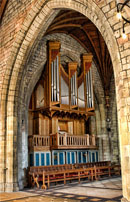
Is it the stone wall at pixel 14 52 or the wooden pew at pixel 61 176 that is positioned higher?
the stone wall at pixel 14 52

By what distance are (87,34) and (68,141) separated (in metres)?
6.43

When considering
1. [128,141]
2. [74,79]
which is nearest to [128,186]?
[128,141]

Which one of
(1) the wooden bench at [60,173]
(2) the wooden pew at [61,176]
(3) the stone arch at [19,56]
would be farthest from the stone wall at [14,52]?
(2) the wooden pew at [61,176]

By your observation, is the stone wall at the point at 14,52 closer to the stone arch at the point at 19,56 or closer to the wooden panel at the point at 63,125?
the stone arch at the point at 19,56

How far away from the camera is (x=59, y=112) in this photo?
12297mm

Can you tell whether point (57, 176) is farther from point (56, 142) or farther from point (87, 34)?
point (87, 34)

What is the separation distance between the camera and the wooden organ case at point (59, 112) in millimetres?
11559

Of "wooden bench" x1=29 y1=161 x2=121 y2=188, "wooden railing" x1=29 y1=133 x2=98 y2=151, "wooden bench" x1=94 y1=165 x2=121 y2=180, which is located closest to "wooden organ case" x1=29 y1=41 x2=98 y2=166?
"wooden railing" x1=29 y1=133 x2=98 y2=151

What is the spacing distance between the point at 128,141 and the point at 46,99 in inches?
281

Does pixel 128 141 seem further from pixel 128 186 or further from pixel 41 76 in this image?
pixel 41 76

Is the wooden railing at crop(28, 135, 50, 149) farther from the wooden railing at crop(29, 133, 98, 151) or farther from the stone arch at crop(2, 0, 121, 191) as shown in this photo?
the stone arch at crop(2, 0, 121, 191)

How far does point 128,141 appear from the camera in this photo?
519cm

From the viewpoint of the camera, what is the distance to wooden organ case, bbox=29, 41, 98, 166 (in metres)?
11.6

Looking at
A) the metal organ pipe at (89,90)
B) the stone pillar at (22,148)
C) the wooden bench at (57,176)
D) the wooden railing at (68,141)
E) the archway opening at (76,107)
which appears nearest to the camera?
the wooden bench at (57,176)
